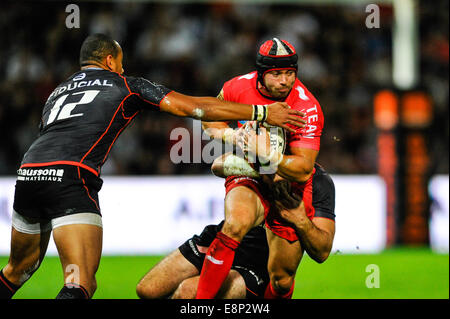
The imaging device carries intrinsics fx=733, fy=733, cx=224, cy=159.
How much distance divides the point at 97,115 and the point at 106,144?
22cm

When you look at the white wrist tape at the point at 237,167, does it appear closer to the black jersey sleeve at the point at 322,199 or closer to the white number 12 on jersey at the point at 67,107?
the black jersey sleeve at the point at 322,199

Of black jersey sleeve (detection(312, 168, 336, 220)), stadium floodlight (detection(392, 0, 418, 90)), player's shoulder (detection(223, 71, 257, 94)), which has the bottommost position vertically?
black jersey sleeve (detection(312, 168, 336, 220))

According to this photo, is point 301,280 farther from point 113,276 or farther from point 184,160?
point 184,160

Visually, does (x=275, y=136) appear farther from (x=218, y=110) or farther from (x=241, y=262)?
(x=241, y=262)

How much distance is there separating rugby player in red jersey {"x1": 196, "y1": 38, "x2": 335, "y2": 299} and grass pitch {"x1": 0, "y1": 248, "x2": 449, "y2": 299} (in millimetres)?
1745

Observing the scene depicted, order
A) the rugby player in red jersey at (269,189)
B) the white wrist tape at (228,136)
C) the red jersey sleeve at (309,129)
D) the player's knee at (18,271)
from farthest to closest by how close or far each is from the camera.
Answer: the white wrist tape at (228,136) → the red jersey sleeve at (309,129) → the rugby player in red jersey at (269,189) → the player's knee at (18,271)

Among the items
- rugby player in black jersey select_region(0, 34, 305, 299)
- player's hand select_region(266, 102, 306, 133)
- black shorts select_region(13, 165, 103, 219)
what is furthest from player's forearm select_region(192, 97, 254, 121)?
black shorts select_region(13, 165, 103, 219)

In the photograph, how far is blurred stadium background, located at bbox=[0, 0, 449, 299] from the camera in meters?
11.8

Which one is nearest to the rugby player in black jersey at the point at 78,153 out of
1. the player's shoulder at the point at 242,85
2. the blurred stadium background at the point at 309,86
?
the player's shoulder at the point at 242,85

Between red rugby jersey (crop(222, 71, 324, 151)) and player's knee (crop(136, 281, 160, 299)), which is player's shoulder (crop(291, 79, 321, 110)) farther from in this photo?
player's knee (crop(136, 281, 160, 299))

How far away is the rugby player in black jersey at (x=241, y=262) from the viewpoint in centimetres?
573

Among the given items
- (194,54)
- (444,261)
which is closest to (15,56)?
(194,54)

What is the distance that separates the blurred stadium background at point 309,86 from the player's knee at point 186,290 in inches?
152

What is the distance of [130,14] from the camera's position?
14000 millimetres
